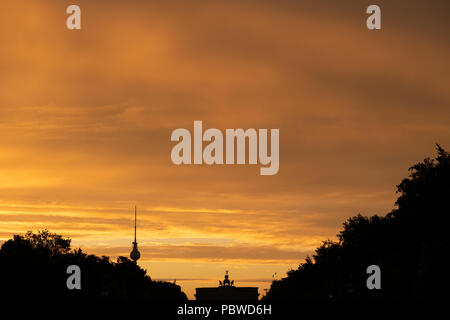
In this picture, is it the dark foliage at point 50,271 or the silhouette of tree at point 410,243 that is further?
the dark foliage at point 50,271

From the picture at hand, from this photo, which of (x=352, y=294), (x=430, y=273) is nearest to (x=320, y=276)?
(x=352, y=294)

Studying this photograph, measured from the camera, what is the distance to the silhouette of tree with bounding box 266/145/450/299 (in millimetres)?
71375

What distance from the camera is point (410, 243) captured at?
3324 inches

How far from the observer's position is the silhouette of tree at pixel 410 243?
234ft

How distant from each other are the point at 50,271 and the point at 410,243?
5316 centimetres

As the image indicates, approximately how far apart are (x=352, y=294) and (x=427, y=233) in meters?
32.5

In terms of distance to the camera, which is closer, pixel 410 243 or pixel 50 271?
pixel 410 243

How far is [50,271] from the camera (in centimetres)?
11769

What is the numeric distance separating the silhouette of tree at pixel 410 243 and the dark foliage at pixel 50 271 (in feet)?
Answer: 104

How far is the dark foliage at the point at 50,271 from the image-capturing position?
11006 cm
